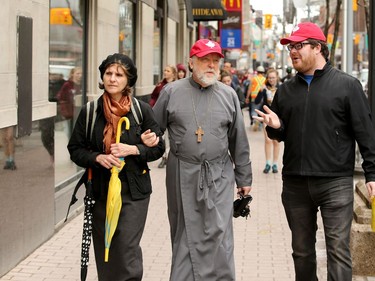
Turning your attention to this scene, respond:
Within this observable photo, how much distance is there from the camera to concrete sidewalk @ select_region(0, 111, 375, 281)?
23.1 feet

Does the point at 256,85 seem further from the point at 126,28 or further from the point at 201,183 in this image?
the point at 201,183

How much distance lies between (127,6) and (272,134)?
9.13 m

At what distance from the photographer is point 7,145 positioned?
6836mm

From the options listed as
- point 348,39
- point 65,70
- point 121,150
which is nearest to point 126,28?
point 65,70

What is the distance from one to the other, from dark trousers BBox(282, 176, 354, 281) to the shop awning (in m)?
14.7

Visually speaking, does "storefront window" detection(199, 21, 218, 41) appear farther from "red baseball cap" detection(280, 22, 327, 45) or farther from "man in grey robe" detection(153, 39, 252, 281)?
"red baseball cap" detection(280, 22, 327, 45)

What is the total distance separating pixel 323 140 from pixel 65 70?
17.5ft

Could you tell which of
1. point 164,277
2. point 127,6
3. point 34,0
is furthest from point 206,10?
point 164,277

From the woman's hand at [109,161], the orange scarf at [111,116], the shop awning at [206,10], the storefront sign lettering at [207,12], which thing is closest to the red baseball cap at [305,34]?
the orange scarf at [111,116]

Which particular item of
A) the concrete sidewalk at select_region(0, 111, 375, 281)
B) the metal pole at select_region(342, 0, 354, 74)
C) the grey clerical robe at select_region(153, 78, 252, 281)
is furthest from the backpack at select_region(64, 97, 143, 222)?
the metal pole at select_region(342, 0, 354, 74)

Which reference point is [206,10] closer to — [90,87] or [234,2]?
[90,87]

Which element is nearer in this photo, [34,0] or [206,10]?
[34,0]

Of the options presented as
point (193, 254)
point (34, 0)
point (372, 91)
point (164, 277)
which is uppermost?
point (34, 0)

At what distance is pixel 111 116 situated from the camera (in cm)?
533
